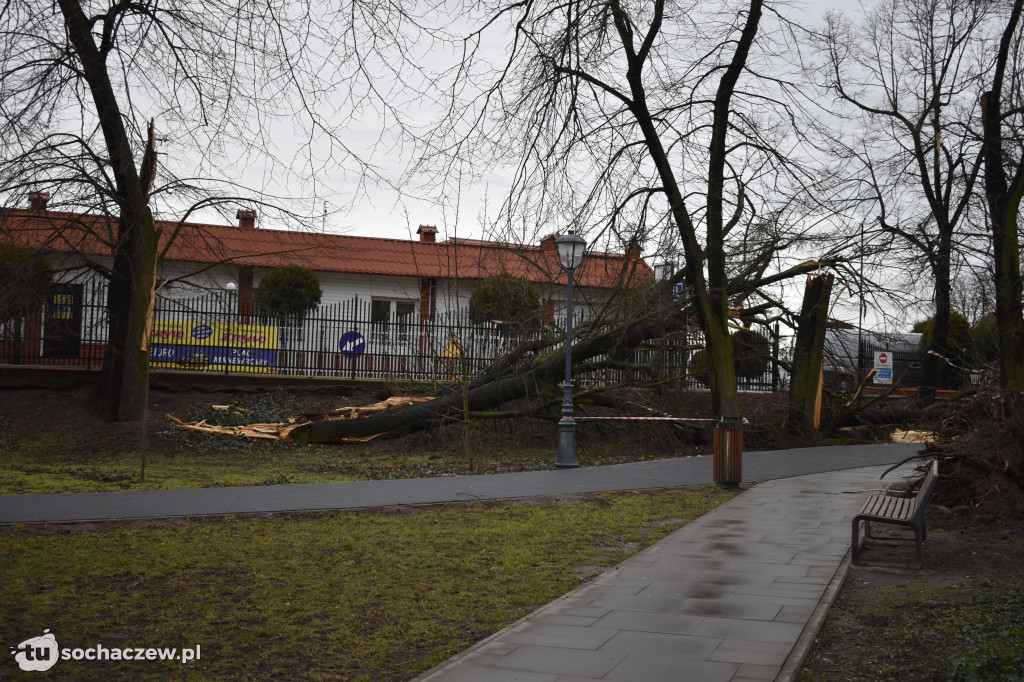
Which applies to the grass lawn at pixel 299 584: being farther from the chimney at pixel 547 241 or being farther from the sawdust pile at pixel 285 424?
the sawdust pile at pixel 285 424

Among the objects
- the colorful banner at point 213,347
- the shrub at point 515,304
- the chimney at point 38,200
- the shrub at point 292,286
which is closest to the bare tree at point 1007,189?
the shrub at point 515,304

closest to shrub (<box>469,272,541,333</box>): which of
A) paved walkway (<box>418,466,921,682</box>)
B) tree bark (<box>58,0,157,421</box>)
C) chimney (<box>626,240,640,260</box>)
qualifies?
chimney (<box>626,240,640,260</box>)

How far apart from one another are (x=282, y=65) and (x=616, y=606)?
407cm

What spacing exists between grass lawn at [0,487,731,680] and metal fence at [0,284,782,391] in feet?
30.3

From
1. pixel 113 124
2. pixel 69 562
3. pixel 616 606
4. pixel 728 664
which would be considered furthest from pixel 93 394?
pixel 728 664

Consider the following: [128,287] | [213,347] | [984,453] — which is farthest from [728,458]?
[213,347]

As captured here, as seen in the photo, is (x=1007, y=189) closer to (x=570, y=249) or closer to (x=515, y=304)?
(x=570, y=249)

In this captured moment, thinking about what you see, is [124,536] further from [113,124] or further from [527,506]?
[113,124]

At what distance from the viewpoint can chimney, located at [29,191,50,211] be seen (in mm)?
13281

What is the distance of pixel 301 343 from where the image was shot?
2280 cm

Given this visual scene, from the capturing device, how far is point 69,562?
6.58 m

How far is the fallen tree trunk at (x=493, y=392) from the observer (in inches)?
671

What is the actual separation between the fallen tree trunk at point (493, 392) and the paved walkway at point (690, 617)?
847cm

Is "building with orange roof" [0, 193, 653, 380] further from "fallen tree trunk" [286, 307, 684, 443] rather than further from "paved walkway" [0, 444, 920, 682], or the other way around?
"paved walkway" [0, 444, 920, 682]
